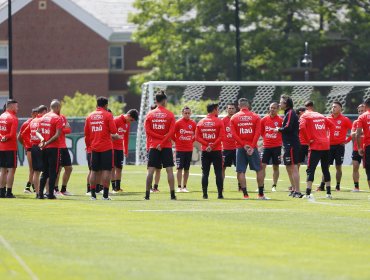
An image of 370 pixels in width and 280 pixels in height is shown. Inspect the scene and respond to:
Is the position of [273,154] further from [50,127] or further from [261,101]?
[261,101]

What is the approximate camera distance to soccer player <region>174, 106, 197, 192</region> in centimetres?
2866

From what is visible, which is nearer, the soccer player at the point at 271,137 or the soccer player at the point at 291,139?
the soccer player at the point at 291,139

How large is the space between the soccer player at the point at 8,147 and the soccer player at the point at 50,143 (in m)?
1.05

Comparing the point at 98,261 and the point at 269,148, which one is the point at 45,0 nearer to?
the point at 269,148

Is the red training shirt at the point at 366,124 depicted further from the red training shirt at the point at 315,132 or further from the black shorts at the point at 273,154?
the black shorts at the point at 273,154

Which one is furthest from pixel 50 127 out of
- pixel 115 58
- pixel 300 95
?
pixel 115 58

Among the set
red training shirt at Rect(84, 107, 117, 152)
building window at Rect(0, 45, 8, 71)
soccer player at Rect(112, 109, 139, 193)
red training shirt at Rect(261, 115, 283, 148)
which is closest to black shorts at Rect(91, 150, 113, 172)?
red training shirt at Rect(84, 107, 117, 152)

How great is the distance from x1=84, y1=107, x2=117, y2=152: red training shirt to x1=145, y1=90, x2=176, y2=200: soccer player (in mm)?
692

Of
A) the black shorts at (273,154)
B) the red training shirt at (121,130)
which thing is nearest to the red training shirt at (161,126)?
the red training shirt at (121,130)

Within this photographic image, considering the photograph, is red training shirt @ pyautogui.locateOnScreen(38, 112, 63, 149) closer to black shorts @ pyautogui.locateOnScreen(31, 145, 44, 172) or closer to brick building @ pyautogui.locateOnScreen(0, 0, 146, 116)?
black shorts @ pyautogui.locateOnScreen(31, 145, 44, 172)

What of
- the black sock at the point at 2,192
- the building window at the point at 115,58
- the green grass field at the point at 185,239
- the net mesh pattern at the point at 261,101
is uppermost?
the building window at the point at 115,58

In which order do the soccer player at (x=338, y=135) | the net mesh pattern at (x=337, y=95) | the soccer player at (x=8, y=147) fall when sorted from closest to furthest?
A: the soccer player at (x=8, y=147)
the soccer player at (x=338, y=135)
the net mesh pattern at (x=337, y=95)

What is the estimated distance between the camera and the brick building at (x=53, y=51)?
243 ft

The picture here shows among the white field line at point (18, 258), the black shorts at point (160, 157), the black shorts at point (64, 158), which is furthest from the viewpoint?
the black shorts at point (64, 158)
